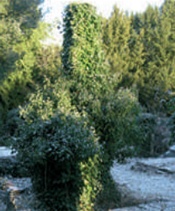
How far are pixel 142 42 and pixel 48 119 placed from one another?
45.3ft

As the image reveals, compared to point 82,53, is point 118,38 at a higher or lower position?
higher

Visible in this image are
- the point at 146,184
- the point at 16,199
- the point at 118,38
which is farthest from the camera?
the point at 118,38

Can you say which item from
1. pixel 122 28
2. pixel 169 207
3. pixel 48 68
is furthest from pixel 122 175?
pixel 122 28

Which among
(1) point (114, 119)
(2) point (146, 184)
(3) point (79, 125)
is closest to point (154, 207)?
(1) point (114, 119)

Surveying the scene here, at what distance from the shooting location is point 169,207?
568cm

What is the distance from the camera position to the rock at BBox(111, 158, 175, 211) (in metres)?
5.98

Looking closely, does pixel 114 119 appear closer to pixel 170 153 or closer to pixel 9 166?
pixel 9 166

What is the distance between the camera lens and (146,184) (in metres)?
8.08

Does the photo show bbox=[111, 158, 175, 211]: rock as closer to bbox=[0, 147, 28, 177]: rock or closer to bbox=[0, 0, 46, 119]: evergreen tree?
bbox=[0, 147, 28, 177]: rock

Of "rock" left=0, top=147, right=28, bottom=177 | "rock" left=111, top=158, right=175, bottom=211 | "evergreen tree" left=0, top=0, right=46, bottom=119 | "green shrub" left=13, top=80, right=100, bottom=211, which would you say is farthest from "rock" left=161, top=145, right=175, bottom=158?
"green shrub" left=13, top=80, right=100, bottom=211

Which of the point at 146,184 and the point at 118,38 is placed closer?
the point at 146,184

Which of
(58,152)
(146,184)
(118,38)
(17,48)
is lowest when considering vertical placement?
(146,184)

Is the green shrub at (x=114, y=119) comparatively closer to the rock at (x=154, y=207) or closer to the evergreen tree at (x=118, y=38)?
the rock at (x=154, y=207)

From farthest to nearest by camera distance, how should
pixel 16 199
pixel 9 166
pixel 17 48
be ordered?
1. pixel 17 48
2. pixel 9 166
3. pixel 16 199
